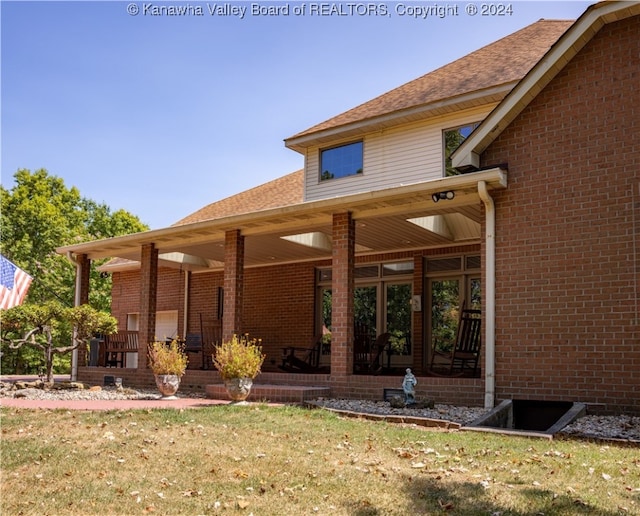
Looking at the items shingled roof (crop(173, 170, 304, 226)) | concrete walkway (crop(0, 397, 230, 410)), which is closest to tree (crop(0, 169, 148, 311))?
shingled roof (crop(173, 170, 304, 226))

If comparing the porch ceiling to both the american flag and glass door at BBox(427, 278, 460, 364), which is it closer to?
glass door at BBox(427, 278, 460, 364)

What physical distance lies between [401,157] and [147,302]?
6.12 meters

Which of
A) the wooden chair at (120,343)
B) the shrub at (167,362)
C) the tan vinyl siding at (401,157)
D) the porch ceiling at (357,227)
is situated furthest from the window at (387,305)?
the wooden chair at (120,343)

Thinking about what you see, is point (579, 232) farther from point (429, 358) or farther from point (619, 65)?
point (429, 358)

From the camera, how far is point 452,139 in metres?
12.6

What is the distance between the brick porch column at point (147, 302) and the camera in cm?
1358

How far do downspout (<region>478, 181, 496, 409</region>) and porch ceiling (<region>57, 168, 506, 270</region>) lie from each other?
0.26 metres

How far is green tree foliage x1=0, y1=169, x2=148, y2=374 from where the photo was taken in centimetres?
2905

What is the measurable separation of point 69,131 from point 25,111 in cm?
317

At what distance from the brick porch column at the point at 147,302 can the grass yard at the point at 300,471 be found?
618cm

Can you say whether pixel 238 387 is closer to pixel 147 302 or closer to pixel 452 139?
pixel 147 302

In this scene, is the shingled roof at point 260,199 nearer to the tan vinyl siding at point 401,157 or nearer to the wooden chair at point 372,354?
the tan vinyl siding at point 401,157

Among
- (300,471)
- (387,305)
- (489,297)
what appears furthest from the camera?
(387,305)

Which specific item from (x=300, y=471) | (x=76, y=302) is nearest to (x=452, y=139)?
(x=300, y=471)
